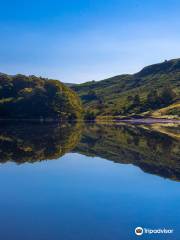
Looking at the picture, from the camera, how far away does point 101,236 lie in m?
14.2

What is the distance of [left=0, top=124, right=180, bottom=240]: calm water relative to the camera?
15.2 metres

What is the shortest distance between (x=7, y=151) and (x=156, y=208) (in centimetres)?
2621

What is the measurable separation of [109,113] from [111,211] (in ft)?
511

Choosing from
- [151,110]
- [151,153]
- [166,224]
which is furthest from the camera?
[151,110]

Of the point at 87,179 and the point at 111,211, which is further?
the point at 87,179

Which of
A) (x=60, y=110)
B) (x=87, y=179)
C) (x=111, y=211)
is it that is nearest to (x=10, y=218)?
(x=111, y=211)

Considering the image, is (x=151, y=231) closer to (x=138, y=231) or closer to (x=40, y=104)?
(x=138, y=231)

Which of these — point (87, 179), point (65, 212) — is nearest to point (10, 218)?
point (65, 212)

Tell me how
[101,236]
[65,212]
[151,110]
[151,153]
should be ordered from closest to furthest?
[101,236] → [65,212] → [151,153] → [151,110]

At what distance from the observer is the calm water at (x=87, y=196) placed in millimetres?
15180

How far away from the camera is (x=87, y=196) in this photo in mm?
20750

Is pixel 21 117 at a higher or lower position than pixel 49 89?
lower

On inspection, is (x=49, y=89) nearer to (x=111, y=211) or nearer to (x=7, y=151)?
(x=7, y=151)

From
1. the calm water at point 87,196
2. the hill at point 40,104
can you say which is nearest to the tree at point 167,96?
the hill at point 40,104
